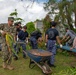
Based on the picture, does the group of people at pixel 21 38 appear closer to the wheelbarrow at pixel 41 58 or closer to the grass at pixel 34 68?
the grass at pixel 34 68

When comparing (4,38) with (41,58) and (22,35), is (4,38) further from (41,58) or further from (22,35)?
(22,35)

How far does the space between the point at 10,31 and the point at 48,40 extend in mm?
1635

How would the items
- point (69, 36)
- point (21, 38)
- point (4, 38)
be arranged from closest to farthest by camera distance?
point (4, 38) < point (21, 38) < point (69, 36)

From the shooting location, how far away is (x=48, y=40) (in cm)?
903

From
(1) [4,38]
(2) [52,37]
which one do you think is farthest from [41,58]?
(1) [4,38]

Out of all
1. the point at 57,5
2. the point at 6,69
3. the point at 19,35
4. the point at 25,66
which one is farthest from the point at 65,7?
the point at 6,69

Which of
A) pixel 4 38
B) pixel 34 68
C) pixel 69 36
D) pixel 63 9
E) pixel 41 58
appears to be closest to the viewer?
pixel 41 58

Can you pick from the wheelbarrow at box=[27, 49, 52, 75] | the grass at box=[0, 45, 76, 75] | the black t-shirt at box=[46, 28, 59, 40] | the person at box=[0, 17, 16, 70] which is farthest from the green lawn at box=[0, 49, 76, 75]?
the black t-shirt at box=[46, 28, 59, 40]

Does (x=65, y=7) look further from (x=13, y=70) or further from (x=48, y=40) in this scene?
(x=13, y=70)

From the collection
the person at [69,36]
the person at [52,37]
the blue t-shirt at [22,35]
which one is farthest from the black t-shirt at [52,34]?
the person at [69,36]

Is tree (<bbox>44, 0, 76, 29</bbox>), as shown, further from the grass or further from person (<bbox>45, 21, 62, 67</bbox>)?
person (<bbox>45, 21, 62, 67</bbox>)

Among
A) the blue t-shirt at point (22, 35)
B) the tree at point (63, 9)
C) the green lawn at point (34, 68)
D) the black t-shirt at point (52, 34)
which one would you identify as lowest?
the green lawn at point (34, 68)

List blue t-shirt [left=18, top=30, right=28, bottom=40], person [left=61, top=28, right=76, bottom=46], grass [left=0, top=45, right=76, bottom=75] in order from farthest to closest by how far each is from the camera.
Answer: person [left=61, top=28, right=76, bottom=46]
blue t-shirt [left=18, top=30, right=28, bottom=40]
grass [left=0, top=45, right=76, bottom=75]

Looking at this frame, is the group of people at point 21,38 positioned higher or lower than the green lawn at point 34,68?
higher
